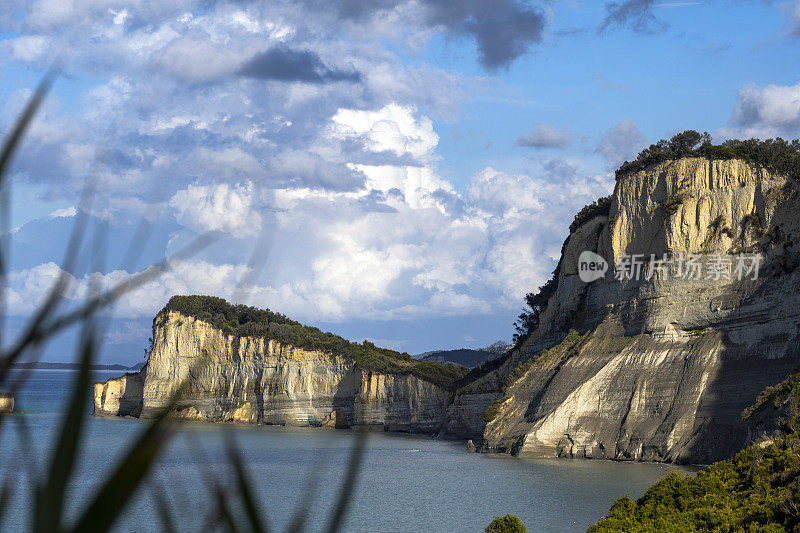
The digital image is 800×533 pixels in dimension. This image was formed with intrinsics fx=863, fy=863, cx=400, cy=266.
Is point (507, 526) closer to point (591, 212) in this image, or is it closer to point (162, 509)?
point (162, 509)

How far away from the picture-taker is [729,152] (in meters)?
61.3

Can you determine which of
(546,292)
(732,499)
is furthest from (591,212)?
(732,499)

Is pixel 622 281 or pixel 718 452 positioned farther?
pixel 622 281

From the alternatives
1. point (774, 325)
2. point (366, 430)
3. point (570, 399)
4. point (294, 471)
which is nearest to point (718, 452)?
point (774, 325)

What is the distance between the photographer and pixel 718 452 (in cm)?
4900

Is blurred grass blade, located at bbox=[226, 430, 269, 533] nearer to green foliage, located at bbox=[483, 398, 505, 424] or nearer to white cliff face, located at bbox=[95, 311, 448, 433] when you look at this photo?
green foliage, located at bbox=[483, 398, 505, 424]

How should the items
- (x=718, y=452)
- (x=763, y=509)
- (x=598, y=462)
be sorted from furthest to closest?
(x=598, y=462) < (x=718, y=452) < (x=763, y=509)

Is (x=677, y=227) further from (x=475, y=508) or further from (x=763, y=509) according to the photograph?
(x=763, y=509)

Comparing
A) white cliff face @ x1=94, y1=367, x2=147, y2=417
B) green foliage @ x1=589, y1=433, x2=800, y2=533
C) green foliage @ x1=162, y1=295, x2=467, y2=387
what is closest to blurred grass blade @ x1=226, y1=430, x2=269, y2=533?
green foliage @ x1=589, y1=433, x2=800, y2=533

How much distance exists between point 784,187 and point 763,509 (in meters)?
42.2

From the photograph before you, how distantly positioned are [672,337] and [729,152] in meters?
14.1

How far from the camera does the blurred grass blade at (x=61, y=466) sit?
1.23m

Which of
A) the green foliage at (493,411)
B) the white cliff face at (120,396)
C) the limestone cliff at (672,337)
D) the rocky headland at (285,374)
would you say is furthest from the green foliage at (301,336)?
the limestone cliff at (672,337)

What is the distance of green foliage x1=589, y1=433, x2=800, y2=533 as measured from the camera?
68.5 ft
